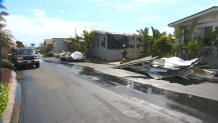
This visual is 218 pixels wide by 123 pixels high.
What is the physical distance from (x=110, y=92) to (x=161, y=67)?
486 cm

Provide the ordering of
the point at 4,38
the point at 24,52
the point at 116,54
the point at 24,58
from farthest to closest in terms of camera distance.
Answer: the point at 116,54
the point at 24,52
the point at 24,58
the point at 4,38

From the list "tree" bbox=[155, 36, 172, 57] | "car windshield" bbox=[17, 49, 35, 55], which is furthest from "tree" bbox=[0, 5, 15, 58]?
"tree" bbox=[155, 36, 172, 57]

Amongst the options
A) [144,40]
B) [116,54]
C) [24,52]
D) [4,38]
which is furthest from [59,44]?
[4,38]

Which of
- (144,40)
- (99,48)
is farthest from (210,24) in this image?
(99,48)

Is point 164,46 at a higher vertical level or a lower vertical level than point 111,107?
higher

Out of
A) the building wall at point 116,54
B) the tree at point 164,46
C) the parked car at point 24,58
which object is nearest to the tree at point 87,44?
the building wall at point 116,54

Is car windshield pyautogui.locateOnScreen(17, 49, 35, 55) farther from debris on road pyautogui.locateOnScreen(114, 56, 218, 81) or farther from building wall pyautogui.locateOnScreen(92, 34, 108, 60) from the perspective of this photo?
debris on road pyautogui.locateOnScreen(114, 56, 218, 81)

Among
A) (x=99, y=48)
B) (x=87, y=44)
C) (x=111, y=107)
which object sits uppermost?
(x=87, y=44)

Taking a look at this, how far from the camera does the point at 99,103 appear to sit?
5.12 m

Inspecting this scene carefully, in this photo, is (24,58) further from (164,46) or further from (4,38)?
(164,46)

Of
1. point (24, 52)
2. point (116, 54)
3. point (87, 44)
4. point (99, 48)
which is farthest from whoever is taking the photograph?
point (87, 44)

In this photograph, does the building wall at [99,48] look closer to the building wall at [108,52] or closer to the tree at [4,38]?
the building wall at [108,52]

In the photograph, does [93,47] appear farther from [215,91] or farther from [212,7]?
[215,91]

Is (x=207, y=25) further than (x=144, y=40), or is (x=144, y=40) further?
(x=144, y=40)
